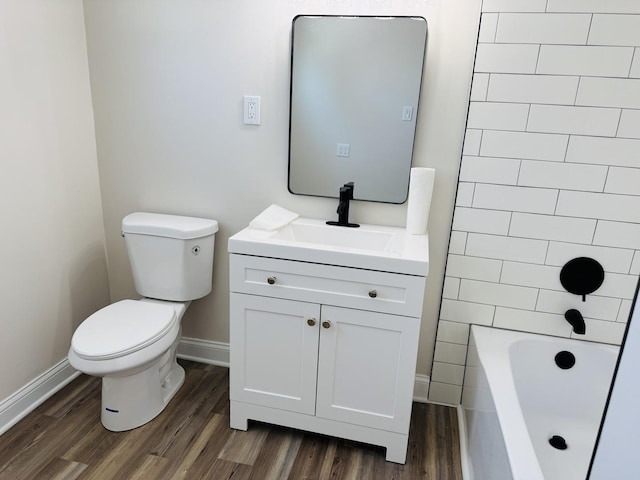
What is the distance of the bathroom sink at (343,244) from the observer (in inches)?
60.5

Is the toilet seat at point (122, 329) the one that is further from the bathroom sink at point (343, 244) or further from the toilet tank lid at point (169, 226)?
the bathroom sink at point (343, 244)

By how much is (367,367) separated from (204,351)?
3.50ft

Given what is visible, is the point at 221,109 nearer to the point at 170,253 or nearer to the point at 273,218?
the point at 273,218

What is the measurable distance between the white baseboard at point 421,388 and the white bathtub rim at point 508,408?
0.37 meters

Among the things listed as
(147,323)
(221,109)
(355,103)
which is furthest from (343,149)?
(147,323)

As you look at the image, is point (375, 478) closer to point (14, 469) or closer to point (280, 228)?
point (280, 228)

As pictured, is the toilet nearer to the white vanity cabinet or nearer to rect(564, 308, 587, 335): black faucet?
the white vanity cabinet

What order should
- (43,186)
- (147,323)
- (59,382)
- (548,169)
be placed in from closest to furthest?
1. (548,169)
2. (147,323)
3. (43,186)
4. (59,382)

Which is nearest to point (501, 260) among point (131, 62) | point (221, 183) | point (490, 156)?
point (490, 156)

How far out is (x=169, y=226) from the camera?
1976 mm

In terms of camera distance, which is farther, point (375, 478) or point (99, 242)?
point (99, 242)

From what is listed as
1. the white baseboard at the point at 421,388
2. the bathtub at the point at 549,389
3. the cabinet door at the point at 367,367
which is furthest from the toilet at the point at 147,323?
the bathtub at the point at 549,389

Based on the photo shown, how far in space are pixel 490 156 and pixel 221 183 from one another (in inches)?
47.0

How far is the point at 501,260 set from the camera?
1.86m
